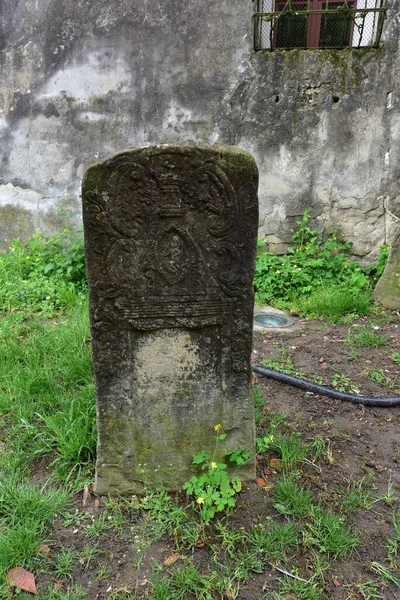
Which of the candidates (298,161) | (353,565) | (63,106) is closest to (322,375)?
(353,565)

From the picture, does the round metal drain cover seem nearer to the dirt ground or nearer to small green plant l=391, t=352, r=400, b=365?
the dirt ground

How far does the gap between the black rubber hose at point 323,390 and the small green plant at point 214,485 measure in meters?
1.08

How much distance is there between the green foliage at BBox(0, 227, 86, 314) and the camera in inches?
180

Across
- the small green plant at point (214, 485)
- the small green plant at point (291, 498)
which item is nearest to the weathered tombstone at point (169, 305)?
the small green plant at point (214, 485)

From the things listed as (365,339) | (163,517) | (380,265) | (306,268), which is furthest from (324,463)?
(380,265)

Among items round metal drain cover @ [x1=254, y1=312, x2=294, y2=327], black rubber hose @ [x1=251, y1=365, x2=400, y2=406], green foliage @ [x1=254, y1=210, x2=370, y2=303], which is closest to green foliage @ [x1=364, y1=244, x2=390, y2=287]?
green foliage @ [x1=254, y1=210, x2=370, y2=303]

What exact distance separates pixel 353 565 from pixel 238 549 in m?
0.48

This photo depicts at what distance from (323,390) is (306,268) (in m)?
2.32

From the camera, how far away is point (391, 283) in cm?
467

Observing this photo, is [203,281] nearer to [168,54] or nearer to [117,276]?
[117,276]

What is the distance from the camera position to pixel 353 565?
74.6 inches

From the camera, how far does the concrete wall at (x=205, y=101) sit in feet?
16.2

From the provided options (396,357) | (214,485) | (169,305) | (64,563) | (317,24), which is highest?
(317,24)

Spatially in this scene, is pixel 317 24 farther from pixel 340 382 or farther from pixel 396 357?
pixel 340 382
